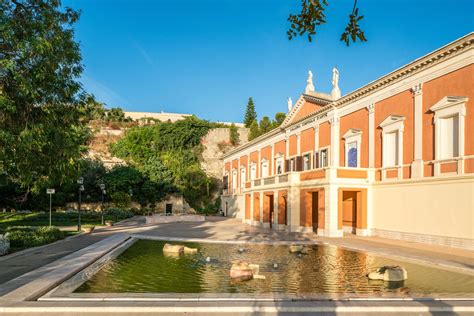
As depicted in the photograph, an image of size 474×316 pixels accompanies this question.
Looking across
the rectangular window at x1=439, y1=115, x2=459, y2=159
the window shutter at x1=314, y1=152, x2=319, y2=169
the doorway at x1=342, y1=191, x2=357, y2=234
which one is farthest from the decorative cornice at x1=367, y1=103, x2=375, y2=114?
the window shutter at x1=314, y1=152, x2=319, y2=169

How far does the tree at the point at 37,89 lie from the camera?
11.4 meters

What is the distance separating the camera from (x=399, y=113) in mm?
19391

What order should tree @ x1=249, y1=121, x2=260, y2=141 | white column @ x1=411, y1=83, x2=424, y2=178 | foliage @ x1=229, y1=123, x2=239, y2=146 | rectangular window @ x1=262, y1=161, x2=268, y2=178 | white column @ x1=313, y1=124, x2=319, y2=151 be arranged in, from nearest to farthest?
white column @ x1=411, y1=83, x2=424, y2=178
white column @ x1=313, y1=124, x2=319, y2=151
rectangular window @ x1=262, y1=161, x2=268, y2=178
foliage @ x1=229, y1=123, x2=239, y2=146
tree @ x1=249, y1=121, x2=260, y2=141

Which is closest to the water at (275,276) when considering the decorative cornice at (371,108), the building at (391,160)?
the building at (391,160)

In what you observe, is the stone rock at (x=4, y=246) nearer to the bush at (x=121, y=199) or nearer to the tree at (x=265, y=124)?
the bush at (x=121, y=199)

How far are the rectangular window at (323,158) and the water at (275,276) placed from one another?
41.1 feet

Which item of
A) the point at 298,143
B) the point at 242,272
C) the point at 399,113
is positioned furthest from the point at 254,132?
the point at 242,272

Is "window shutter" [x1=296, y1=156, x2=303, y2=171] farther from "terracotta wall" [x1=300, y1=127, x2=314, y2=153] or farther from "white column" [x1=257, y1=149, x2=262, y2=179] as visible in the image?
"white column" [x1=257, y1=149, x2=262, y2=179]

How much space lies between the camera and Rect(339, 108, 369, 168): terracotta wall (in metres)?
21.9

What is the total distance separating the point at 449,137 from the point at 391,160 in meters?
3.92

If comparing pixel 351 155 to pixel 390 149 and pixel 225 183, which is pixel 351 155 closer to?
pixel 390 149

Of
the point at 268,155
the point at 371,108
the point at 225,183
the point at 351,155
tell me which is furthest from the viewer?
the point at 225,183

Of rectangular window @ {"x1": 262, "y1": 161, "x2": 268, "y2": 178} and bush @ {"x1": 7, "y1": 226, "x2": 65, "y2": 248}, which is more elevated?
rectangular window @ {"x1": 262, "y1": 161, "x2": 268, "y2": 178}

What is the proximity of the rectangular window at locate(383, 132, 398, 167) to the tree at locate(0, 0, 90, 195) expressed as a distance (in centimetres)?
1520
